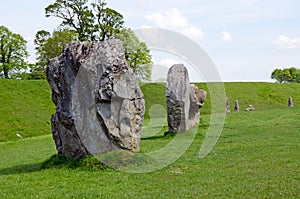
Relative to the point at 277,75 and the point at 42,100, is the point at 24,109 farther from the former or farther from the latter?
the point at 277,75

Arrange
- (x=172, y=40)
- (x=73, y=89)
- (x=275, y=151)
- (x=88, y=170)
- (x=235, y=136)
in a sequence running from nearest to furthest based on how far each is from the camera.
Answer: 1. (x=88, y=170)
2. (x=73, y=89)
3. (x=275, y=151)
4. (x=172, y=40)
5. (x=235, y=136)

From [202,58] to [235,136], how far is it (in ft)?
12.9

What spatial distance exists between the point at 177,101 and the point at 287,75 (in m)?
103

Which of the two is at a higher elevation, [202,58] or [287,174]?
[202,58]

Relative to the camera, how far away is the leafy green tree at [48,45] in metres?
56.4

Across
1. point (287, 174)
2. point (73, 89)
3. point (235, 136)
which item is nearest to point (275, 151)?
point (287, 174)

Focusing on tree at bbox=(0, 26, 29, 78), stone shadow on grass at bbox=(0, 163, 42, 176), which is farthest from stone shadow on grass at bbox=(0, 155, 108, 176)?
tree at bbox=(0, 26, 29, 78)

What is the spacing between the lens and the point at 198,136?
2016 centimetres

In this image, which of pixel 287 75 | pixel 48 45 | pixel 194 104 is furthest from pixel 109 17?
pixel 287 75

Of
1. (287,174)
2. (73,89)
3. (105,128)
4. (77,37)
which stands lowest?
(287,174)

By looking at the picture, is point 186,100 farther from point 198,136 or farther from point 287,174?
point 287,174

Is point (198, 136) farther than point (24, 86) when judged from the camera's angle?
No

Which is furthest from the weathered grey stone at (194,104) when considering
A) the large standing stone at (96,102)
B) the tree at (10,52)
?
the tree at (10,52)

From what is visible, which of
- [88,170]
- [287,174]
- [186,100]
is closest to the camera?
[287,174]
